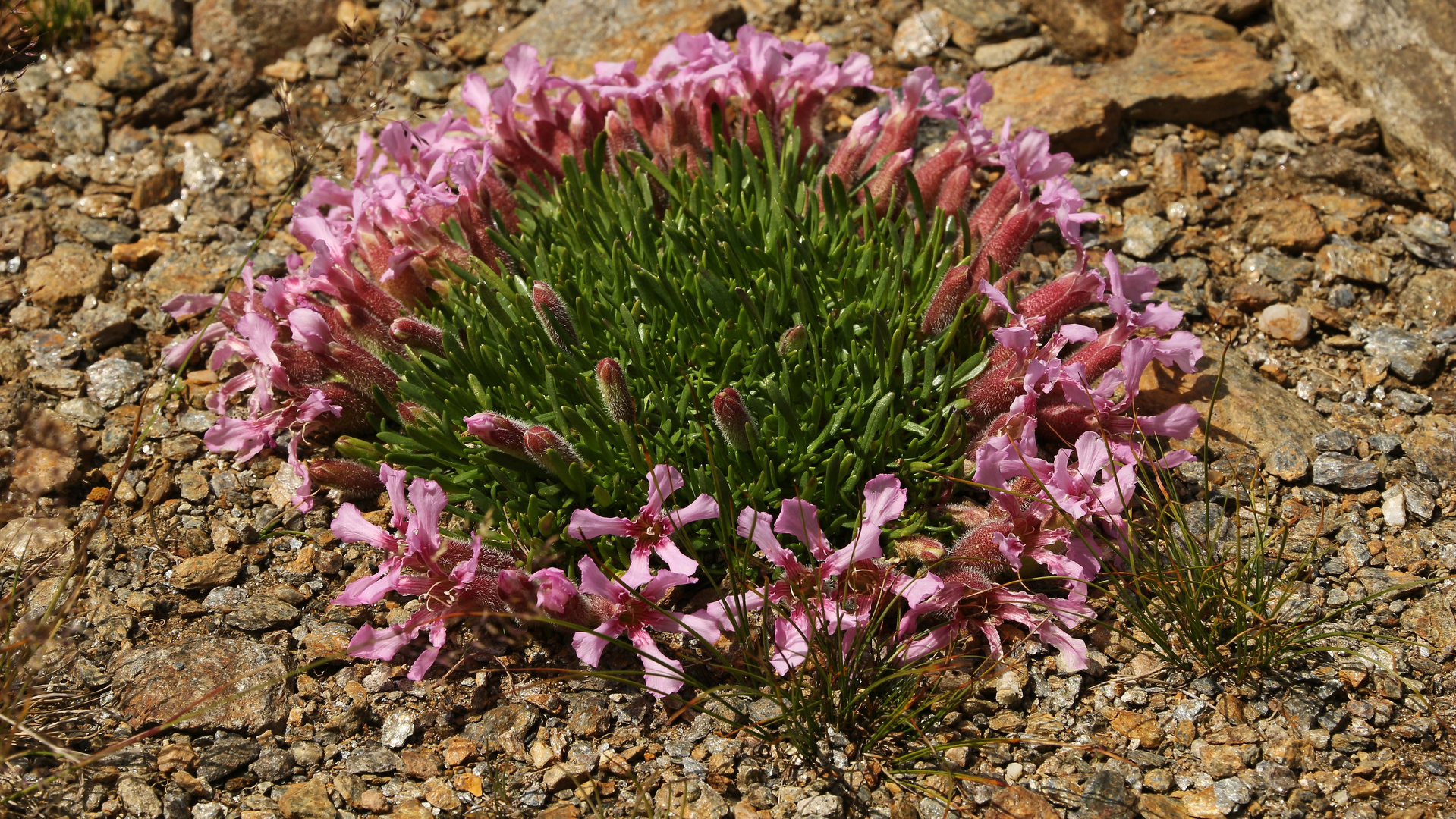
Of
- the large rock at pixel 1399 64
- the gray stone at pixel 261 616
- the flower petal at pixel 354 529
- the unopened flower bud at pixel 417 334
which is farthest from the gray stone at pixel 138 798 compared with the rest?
the large rock at pixel 1399 64

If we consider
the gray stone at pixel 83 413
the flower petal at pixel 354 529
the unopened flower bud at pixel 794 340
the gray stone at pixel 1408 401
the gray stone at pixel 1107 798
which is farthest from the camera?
the gray stone at pixel 83 413

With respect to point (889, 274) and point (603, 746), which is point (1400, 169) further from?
point (603, 746)

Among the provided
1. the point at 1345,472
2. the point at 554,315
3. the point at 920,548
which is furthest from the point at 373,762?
the point at 1345,472

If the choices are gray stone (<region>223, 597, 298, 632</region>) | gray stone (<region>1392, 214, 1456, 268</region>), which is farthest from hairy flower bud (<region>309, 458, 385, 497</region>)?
gray stone (<region>1392, 214, 1456, 268</region>)

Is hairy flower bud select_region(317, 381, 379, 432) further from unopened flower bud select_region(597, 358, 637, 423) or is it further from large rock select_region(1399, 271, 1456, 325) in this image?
large rock select_region(1399, 271, 1456, 325)

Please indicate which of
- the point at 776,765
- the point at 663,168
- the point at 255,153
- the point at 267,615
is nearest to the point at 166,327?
the point at 255,153

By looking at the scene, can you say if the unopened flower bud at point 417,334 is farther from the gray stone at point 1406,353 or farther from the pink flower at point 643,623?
the gray stone at point 1406,353
